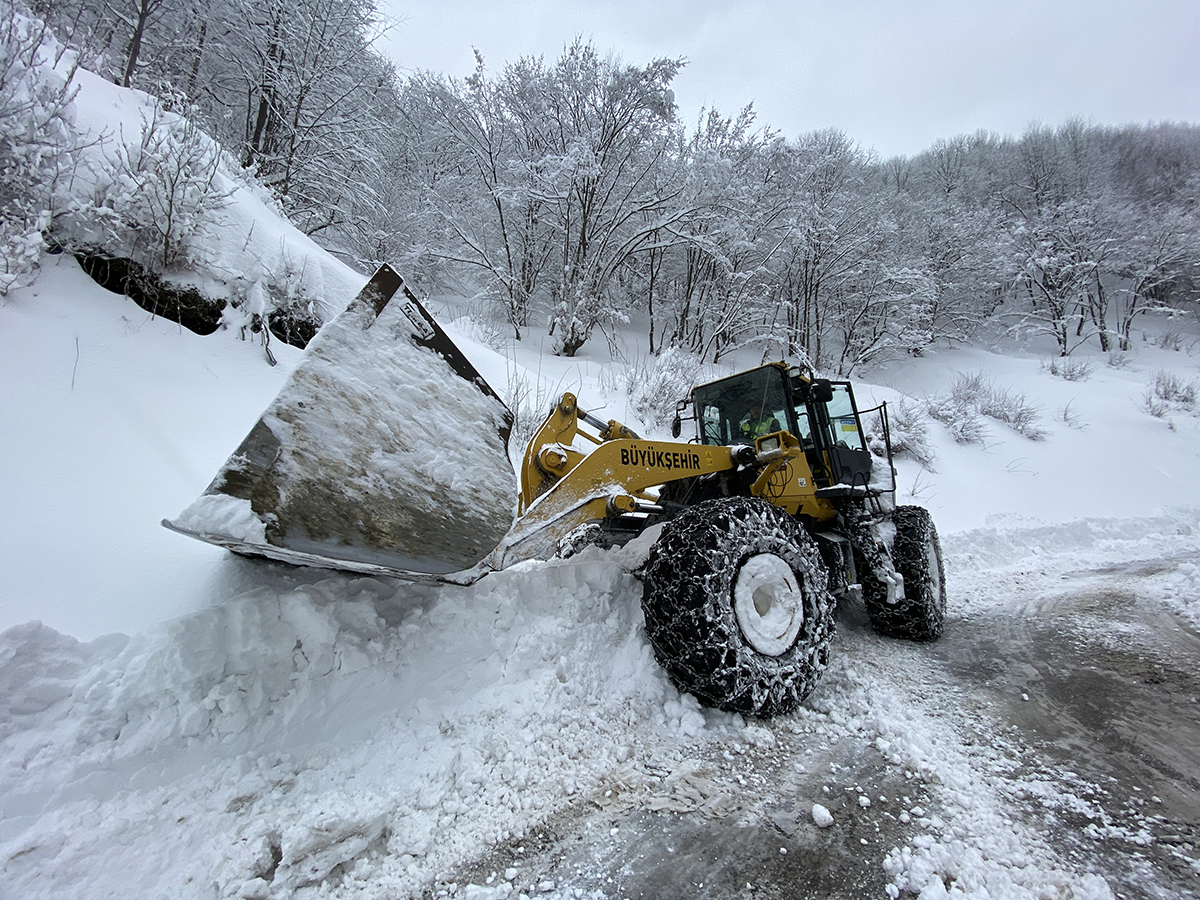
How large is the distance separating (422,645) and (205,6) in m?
11.9

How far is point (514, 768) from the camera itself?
6.51 ft

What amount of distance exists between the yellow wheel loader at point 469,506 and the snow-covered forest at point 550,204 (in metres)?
2.66

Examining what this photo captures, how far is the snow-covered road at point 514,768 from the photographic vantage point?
1.55 m

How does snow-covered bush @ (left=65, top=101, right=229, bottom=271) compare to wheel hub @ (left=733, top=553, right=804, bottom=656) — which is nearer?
wheel hub @ (left=733, top=553, right=804, bottom=656)

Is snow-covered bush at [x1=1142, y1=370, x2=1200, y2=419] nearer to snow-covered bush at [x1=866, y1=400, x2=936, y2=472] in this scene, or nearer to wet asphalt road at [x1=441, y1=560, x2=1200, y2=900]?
snow-covered bush at [x1=866, y1=400, x2=936, y2=472]

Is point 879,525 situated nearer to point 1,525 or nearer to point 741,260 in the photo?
point 1,525

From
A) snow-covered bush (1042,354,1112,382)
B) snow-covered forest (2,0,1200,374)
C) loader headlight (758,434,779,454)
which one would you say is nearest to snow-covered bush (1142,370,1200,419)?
snow-covered bush (1042,354,1112,382)

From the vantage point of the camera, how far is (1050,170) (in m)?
25.3

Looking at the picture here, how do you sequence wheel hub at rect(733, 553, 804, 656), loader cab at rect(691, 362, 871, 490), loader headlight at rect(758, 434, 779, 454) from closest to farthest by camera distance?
wheel hub at rect(733, 553, 804, 656) → loader headlight at rect(758, 434, 779, 454) → loader cab at rect(691, 362, 871, 490)

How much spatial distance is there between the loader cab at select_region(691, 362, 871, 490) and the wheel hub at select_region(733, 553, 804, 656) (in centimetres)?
166

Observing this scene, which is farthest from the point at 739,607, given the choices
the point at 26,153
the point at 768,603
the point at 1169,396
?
the point at 1169,396

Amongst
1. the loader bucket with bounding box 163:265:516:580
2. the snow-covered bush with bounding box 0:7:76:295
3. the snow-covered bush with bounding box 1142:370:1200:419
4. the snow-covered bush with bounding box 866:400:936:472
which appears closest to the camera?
the loader bucket with bounding box 163:265:516:580

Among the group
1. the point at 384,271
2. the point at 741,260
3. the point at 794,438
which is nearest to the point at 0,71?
the point at 384,271

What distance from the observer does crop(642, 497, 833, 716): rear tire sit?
2385 mm
